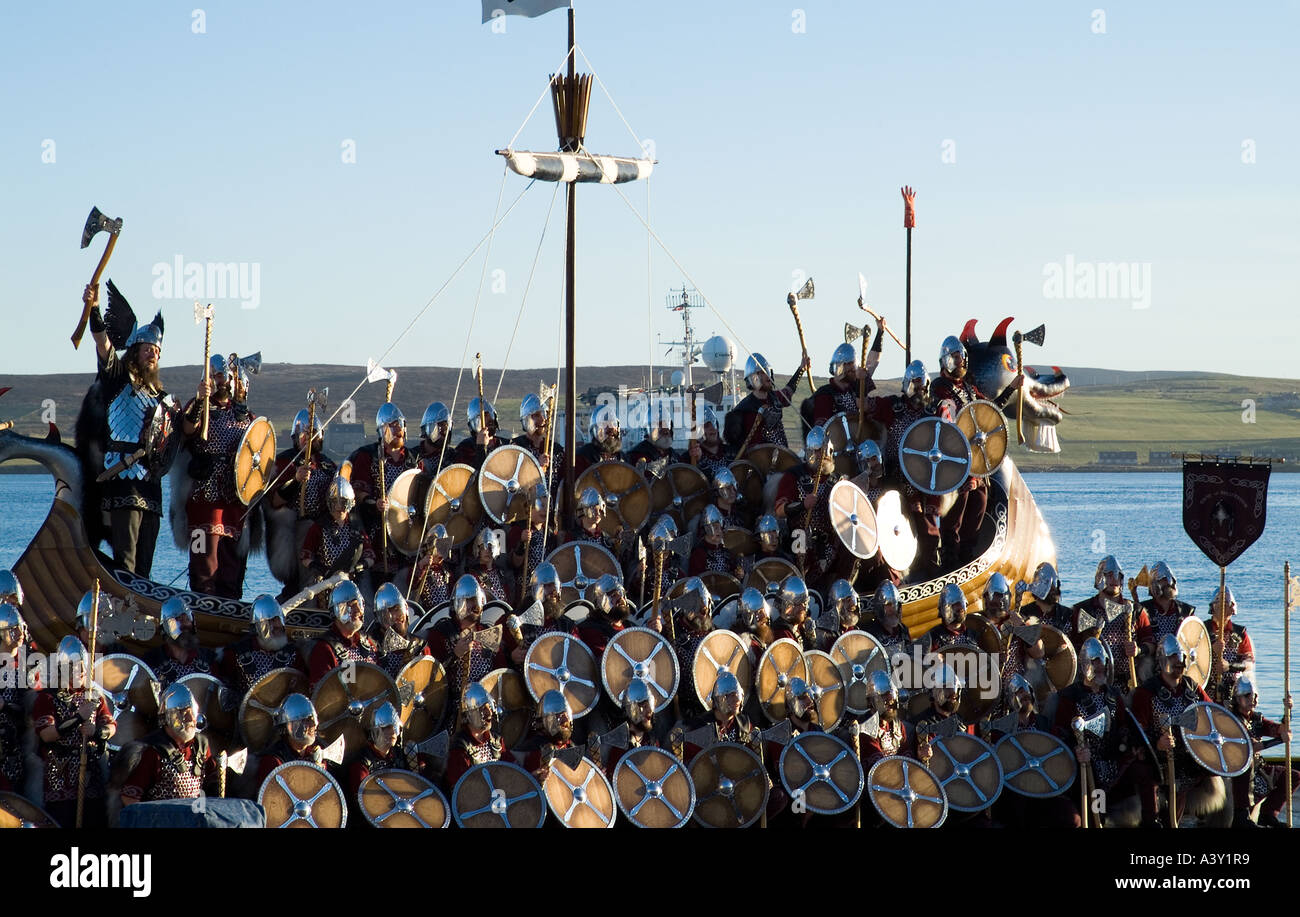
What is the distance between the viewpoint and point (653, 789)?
1091cm

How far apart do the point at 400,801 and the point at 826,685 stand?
3.46 m

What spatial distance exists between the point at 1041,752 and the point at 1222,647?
10.2 ft

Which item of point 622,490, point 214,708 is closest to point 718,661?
point 622,490

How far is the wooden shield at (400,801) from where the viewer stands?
1012 cm

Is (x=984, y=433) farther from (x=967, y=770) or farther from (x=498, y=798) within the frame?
(x=498, y=798)

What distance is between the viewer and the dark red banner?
53.2 ft

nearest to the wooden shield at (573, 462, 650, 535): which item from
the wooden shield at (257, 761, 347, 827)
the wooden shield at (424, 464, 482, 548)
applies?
the wooden shield at (424, 464, 482, 548)

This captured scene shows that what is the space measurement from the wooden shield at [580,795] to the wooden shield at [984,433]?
582 cm

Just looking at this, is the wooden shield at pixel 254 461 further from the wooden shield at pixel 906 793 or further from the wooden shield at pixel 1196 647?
the wooden shield at pixel 1196 647

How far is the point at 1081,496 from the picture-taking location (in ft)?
283

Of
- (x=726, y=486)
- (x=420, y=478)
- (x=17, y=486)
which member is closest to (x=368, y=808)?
(x=420, y=478)
